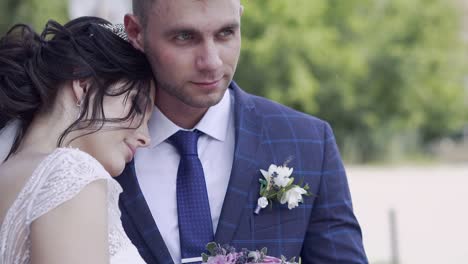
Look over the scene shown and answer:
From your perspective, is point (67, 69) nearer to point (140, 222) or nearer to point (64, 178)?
point (64, 178)

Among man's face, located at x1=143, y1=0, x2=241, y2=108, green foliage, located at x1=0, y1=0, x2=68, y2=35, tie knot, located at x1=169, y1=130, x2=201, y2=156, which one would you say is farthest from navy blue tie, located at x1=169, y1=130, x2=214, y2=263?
green foliage, located at x1=0, y1=0, x2=68, y2=35

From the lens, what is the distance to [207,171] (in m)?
3.37

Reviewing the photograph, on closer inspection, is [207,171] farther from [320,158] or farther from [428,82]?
[428,82]

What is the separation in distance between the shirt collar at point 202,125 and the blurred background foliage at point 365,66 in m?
24.6

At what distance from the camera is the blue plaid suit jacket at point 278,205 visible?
321cm

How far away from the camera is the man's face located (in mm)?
2986

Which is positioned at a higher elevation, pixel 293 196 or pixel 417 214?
pixel 293 196

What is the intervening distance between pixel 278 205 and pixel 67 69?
0.96 meters

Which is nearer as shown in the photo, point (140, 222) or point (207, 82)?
point (207, 82)

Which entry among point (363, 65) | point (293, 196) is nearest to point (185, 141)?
point (293, 196)

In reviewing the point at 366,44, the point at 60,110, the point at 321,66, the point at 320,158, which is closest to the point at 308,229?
the point at 320,158

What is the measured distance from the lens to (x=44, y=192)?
2.48 metres

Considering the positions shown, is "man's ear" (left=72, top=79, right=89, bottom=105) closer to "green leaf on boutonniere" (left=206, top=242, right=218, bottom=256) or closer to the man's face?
the man's face

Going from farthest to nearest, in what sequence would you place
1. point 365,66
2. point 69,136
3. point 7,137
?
point 365,66 < point 7,137 < point 69,136
